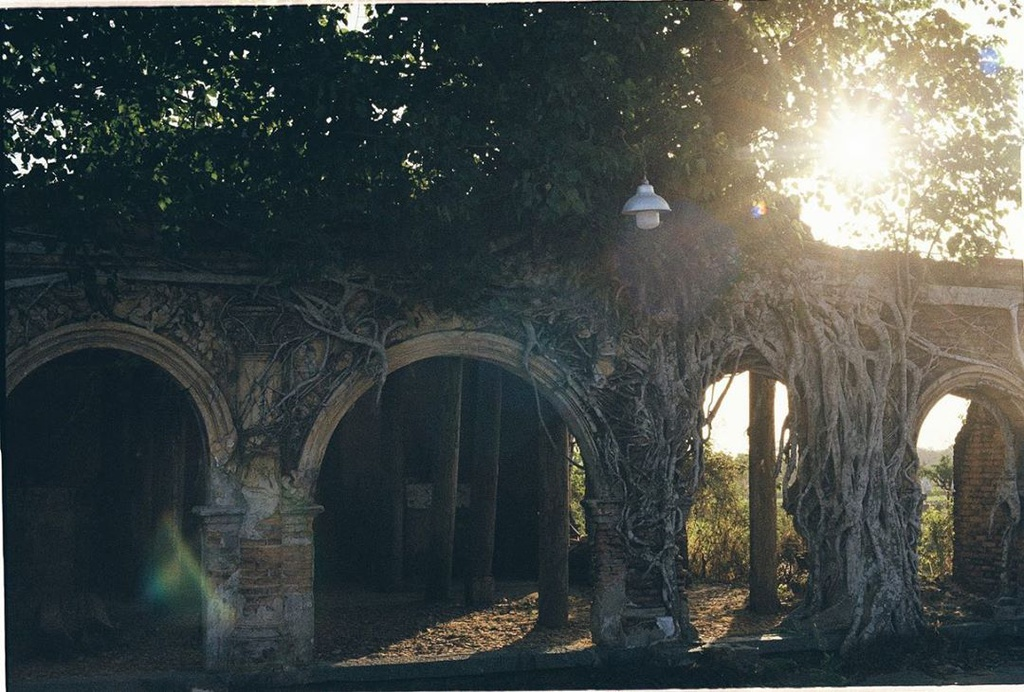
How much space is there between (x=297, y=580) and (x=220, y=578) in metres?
0.65

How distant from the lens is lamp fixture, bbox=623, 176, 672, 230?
1070 cm

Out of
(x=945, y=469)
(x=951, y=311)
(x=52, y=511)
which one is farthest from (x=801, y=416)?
(x=945, y=469)

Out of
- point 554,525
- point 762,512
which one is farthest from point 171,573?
point 762,512

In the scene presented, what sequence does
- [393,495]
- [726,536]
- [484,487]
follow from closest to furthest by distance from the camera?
[484,487] → [393,495] → [726,536]

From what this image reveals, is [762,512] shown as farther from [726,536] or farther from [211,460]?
[211,460]

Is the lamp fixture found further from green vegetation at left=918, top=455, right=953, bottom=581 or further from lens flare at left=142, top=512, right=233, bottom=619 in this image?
green vegetation at left=918, top=455, right=953, bottom=581

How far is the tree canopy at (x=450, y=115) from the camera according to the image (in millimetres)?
10805

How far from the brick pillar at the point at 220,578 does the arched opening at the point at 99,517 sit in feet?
1.33

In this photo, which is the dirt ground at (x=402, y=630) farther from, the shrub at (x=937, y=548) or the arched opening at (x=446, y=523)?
the shrub at (x=937, y=548)

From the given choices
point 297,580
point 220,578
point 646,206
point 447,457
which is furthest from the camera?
point 447,457

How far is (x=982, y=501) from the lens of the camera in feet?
49.2

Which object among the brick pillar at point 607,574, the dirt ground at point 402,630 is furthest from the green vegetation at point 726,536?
the brick pillar at point 607,574

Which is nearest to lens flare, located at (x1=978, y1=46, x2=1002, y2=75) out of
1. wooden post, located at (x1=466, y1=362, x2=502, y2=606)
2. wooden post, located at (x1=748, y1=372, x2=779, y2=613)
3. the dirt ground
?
wooden post, located at (x1=748, y1=372, x2=779, y2=613)

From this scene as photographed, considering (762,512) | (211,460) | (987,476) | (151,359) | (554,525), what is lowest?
(554,525)
